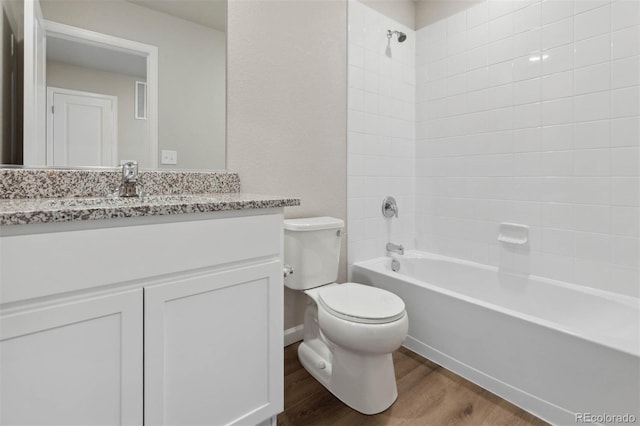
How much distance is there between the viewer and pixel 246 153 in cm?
167

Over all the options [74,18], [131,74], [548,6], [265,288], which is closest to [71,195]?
[131,74]

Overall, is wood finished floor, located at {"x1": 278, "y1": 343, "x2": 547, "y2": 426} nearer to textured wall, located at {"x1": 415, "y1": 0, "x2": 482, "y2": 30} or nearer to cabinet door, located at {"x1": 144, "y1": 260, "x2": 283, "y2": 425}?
cabinet door, located at {"x1": 144, "y1": 260, "x2": 283, "y2": 425}

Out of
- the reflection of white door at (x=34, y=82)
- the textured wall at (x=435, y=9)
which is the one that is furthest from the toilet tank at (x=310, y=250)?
the textured wall at (x=435, y=9)

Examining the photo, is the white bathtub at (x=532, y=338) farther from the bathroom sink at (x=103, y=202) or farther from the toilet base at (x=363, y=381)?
the bathroom sink at (x=103, y=202)

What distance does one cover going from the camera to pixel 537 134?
184 cm

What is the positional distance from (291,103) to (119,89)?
0.85 m

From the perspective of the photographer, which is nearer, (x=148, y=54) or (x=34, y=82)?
(x=34, y=82)

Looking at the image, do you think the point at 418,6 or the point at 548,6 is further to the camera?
the point at 418,6

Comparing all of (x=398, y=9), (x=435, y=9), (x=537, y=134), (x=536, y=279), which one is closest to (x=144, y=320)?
(x=536, y=279)

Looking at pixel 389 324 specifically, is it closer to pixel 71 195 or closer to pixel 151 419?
pixel 151 419

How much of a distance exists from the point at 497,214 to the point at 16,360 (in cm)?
227

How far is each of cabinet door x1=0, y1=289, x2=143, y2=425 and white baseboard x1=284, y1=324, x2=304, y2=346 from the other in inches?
41.7

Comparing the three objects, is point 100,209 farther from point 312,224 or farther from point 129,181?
point 312,224
